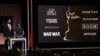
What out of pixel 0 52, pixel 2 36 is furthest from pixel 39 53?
pixel 2 36

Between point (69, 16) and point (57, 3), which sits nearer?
Result: point (69, 16)

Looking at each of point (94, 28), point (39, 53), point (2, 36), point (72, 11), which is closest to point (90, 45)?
point (94, 28)

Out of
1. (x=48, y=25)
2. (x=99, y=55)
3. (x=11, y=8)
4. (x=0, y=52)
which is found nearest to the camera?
(x=99, y=55)

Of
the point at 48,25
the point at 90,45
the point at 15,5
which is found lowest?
the point at 90,45

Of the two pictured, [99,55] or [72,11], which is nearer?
[99,55]

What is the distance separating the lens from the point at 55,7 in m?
12.0

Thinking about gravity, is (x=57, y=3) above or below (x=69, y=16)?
above

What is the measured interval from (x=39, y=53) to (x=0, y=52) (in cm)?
45

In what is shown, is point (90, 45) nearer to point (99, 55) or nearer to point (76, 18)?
point (76, 18)

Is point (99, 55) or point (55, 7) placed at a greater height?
point (55, 7)

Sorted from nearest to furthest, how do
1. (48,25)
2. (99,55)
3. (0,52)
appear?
(99,55)
(0,52)
(48,25)

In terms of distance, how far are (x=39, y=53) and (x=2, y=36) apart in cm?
886

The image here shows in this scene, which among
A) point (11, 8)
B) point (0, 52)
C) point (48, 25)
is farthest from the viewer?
point (11, 8)

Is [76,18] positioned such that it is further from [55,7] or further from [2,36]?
[2,36]
